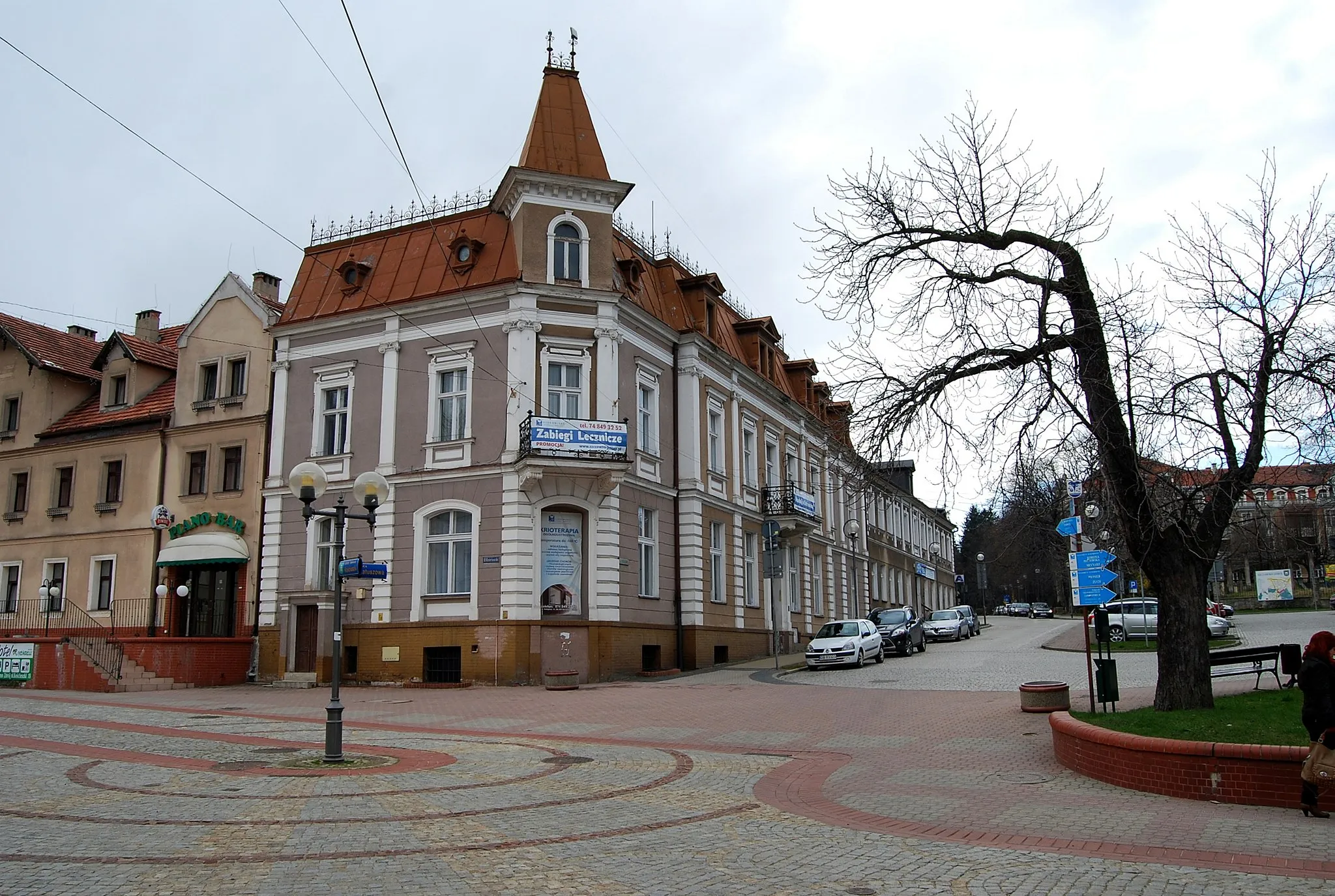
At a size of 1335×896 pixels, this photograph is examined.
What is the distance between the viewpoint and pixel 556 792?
35.9 ft

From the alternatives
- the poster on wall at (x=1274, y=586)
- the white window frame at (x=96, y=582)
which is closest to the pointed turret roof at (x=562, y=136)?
the white window frame at (x=96, y=582)

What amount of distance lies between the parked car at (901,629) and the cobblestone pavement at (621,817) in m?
17.0

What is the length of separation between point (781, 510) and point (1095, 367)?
24.3m

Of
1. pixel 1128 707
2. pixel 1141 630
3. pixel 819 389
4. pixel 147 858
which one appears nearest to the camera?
pixel 147 858

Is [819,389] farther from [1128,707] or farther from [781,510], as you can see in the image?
[1128,707]

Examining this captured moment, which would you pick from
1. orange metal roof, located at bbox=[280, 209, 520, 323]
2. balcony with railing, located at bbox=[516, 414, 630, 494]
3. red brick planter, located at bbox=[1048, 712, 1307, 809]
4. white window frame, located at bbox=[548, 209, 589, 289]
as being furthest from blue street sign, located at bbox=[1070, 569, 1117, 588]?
orange metal roof, located at bbox=[280, 209, 520, 323]

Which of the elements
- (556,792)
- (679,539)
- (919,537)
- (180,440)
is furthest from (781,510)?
(919,537)

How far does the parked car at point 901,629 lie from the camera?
34375 millimetres

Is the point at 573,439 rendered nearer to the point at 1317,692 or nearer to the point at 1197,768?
the point at 1197,768

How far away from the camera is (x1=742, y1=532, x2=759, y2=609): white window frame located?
35.4 metres

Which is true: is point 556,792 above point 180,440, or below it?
below

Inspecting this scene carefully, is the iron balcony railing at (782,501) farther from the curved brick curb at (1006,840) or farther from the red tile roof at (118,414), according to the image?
the curved brick curb at (1006,840)

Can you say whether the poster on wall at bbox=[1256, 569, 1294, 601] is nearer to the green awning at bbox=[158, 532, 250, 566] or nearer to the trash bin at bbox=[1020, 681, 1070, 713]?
the trash bin at bbox=[1020, 681, 1070, 713]

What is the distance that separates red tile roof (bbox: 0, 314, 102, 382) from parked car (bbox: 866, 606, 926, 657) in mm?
29877
